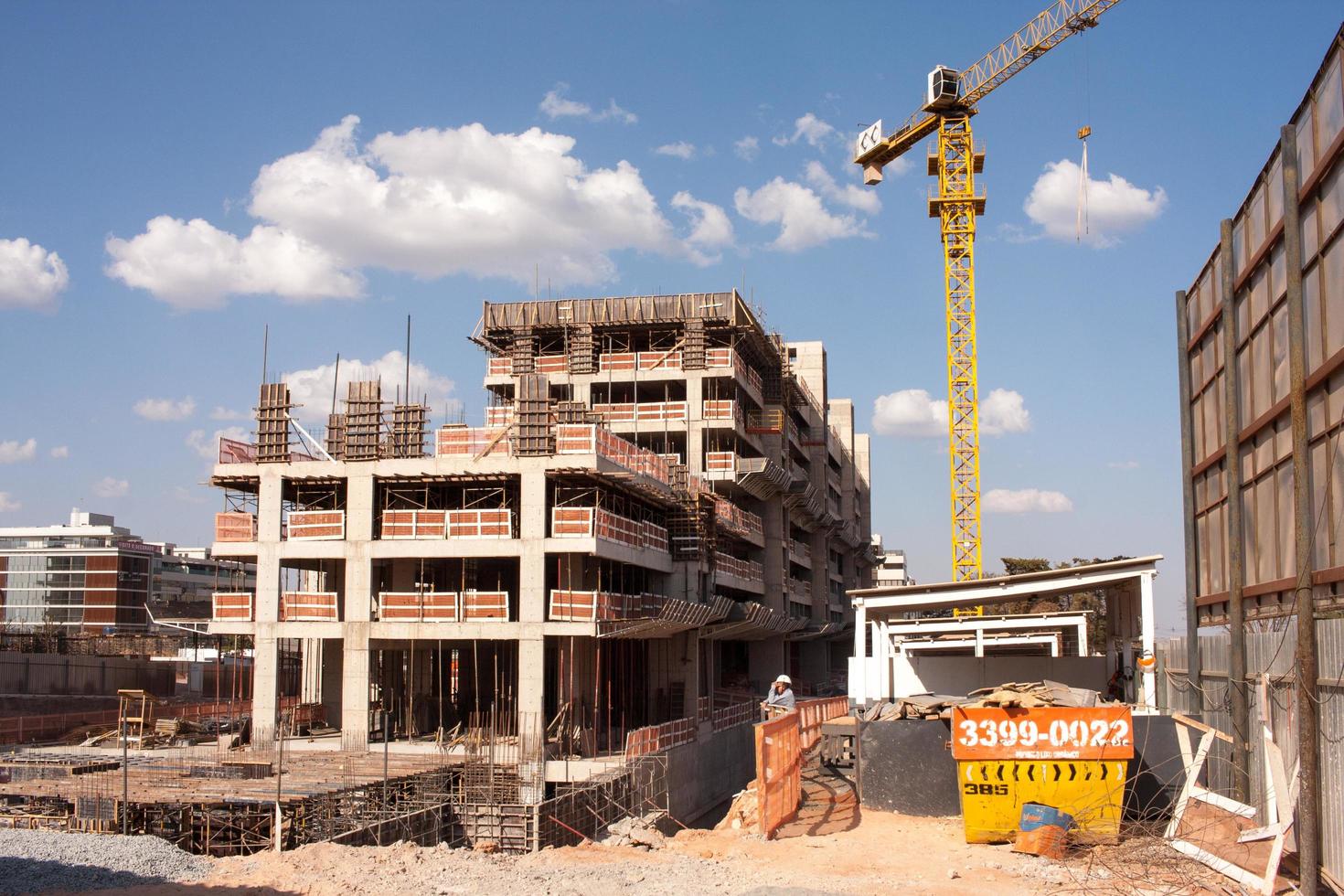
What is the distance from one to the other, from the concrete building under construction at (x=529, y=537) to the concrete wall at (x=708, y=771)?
1.63 metres

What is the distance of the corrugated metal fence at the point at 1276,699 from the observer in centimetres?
1341

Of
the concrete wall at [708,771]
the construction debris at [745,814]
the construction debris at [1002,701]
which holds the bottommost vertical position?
the concrete wall at [708,771]

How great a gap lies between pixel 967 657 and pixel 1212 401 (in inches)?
575

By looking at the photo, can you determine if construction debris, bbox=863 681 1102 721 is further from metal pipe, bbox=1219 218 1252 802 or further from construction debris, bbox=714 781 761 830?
construction debris, bbox=714 781 761 830

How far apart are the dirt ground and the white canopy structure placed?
691 cm

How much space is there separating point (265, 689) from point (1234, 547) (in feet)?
94.8

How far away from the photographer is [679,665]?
47.2m

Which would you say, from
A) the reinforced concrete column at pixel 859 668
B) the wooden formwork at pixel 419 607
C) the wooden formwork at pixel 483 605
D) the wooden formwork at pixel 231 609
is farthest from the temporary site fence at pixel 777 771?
the wooden formwork at pixel 231 609

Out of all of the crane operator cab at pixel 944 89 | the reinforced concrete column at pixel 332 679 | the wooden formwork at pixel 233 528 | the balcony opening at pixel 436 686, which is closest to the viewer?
the wooden formwork at pixel 233 528

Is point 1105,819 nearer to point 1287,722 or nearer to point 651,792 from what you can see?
point 1287,722

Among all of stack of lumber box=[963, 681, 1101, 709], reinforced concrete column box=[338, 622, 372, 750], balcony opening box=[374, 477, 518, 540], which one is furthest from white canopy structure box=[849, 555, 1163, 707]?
reinforced concrete column box=[338, 622, 372, 750]

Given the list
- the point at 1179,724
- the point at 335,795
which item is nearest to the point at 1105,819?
the point at 1179,724

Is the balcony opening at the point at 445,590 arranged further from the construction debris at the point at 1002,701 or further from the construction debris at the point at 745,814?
the construction debris at the point at 1002,701

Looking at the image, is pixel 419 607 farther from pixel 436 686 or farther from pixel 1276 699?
pixel 1276 699
